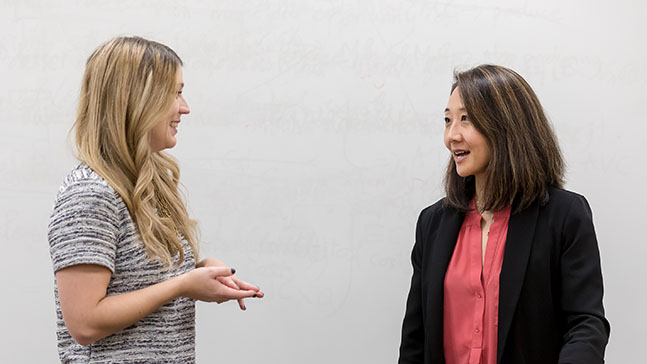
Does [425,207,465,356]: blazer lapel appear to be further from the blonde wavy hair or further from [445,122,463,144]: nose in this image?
the blonde wavy hair

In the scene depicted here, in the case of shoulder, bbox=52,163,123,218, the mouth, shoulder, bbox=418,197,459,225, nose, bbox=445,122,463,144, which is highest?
nose, bbox=445,122,463,144

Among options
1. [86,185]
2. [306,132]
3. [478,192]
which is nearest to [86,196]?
[86,185]

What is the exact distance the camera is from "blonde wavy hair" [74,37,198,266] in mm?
1235

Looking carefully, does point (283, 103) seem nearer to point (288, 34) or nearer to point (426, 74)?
point (288, 34)

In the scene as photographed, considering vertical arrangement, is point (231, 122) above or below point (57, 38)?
below

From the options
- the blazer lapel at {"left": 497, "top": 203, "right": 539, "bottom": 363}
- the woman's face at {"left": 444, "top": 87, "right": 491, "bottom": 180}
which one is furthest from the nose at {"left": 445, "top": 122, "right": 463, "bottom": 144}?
the blazer lapel at {"left": 497, "top": 203, "right": 539, "bottom": 363}

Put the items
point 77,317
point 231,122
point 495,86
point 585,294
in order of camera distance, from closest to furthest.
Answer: point 77,317 → point 585,294 → point 495,86 → point 231,122

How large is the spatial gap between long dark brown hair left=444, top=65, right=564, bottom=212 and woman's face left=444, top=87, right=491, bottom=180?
2cm

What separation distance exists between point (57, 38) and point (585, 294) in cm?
174

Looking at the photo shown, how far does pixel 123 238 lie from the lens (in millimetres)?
A: 1215

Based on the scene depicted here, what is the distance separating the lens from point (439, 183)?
2.14 metres

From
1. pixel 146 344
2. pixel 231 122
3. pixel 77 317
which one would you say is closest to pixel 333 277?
pixel 231 122

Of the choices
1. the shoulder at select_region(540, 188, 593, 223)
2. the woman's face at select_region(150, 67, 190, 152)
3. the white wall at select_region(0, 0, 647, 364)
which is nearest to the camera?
the woman's face at select_region(150, 67, 190, 152)

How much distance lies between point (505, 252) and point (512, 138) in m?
0.26
